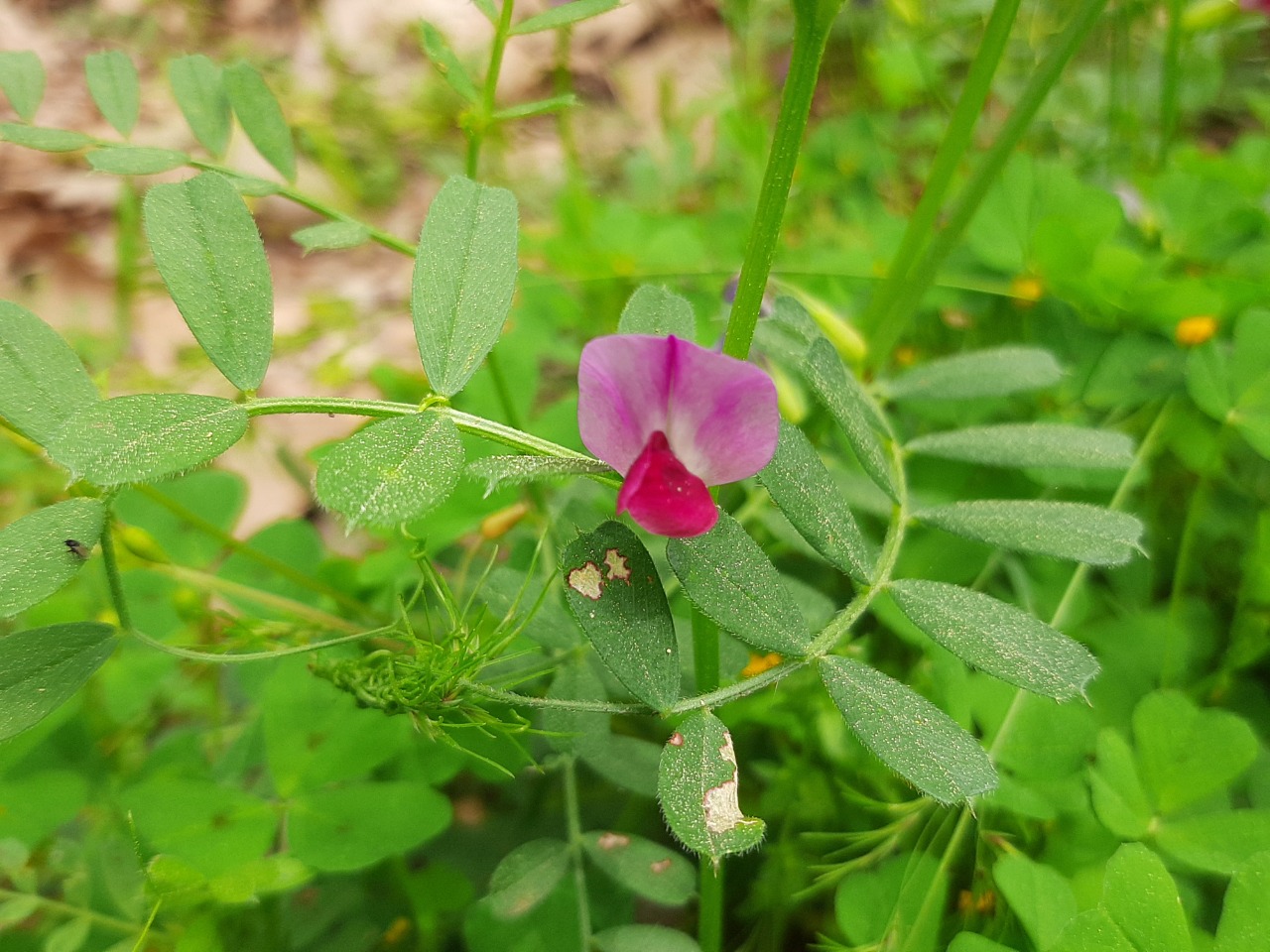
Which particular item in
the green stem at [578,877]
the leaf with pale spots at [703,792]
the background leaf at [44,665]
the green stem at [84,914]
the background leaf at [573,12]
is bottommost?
the green stem at [84,914]

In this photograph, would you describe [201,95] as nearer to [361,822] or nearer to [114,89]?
[114,89]

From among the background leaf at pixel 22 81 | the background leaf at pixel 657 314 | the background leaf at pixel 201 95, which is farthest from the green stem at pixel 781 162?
the background leaf at pixel 22 81

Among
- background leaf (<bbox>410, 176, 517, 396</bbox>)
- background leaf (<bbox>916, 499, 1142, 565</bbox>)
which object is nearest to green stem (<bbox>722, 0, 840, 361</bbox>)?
background leaf (<bbox>410, 176, 517, 396</bbox>)

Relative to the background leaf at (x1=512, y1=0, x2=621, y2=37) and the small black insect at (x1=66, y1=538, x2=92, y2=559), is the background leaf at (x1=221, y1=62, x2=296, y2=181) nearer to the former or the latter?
the background leaf at (x1=512, y1=0, x2=621, y2=37)

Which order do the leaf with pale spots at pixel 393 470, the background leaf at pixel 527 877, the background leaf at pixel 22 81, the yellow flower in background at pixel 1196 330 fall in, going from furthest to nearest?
1. the yellow flower in background at pixel 1196 330
2. the background leaf at pixel 22 81
3. the background leaf at pixel 527 877
4. the leaf with pale spots at pixel 393 470

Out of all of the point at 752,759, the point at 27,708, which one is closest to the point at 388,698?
the point at 27,708

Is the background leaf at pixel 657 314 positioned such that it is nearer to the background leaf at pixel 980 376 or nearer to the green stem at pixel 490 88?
the green stem at pixel 490 88

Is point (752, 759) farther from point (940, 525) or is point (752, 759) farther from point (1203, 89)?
point (1203, 89)
